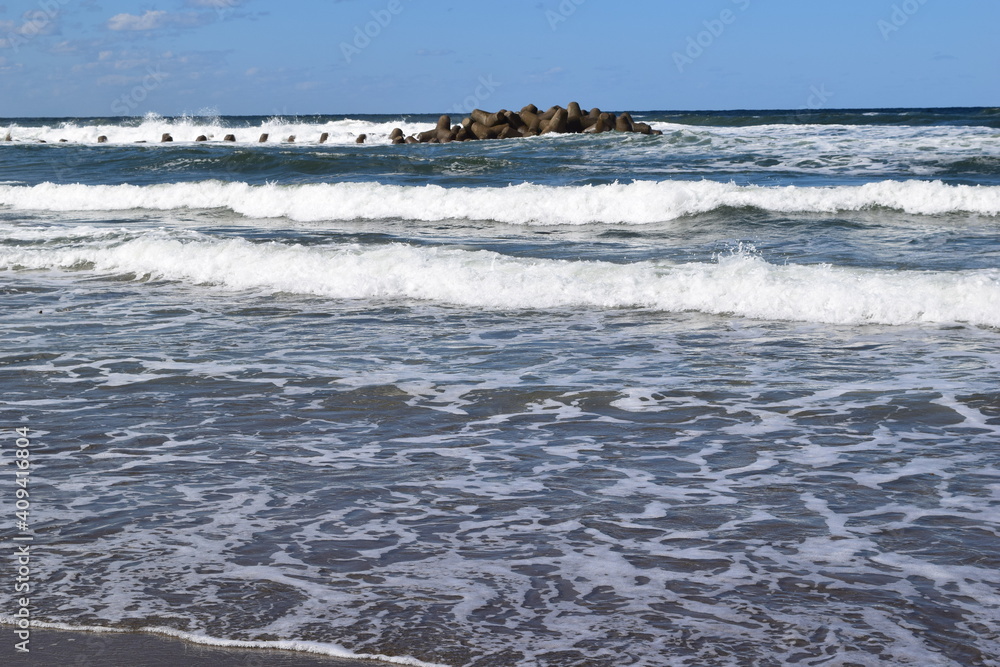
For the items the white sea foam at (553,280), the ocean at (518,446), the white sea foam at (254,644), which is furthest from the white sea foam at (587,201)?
the white sea foam at (254,644)

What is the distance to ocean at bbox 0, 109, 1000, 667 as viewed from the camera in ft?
10.1

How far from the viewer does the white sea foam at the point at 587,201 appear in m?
14.8

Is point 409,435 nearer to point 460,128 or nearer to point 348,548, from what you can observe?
point 348,548

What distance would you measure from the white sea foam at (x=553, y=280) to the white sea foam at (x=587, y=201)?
13.8 ft

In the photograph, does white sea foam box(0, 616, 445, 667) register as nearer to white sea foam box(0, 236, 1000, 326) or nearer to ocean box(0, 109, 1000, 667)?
ocean box(0, 109, 1000, 667)

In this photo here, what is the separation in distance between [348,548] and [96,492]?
1.28 meters

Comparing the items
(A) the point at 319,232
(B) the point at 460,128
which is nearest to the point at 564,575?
(A) the point at 319,232

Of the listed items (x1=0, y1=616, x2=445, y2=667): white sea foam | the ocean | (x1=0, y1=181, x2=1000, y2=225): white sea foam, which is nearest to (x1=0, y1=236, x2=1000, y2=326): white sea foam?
the ocean

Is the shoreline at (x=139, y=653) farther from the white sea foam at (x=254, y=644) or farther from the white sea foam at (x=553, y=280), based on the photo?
the white sea foam at (x=553, y=280)

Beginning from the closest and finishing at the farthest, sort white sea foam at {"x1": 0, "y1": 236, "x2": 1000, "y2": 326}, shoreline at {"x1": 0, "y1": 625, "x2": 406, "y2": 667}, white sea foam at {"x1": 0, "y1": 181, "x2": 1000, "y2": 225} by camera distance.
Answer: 1. shoreline at {"x1": 0, "y1": 625, "x2": 406, "y2": 667}
2. white sea foam at {"x1": 0, "y1": 236, "x2": 1000, "y2": 326}
3. white sea foam at {"x1": 0, "y1": 181, "x2": 1000, "y2": 225}

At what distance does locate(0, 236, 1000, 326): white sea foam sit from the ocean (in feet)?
0.13

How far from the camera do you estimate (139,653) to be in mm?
2867

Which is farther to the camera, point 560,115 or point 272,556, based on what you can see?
point 560,115

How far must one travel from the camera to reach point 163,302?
362 inches
